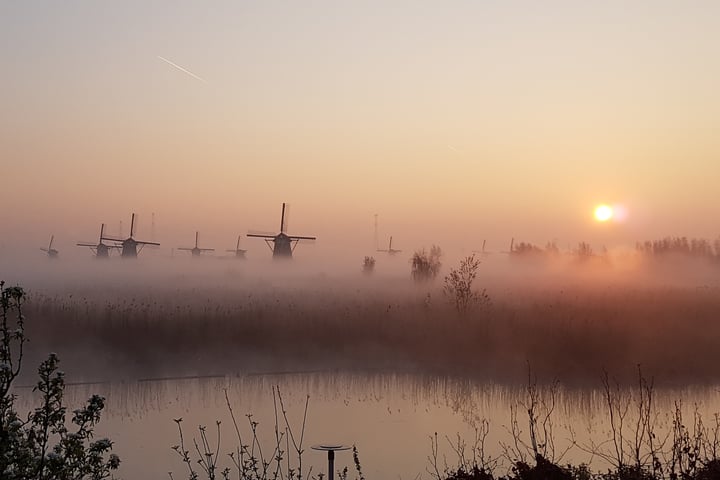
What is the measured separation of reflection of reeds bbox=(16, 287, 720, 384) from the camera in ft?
66.5

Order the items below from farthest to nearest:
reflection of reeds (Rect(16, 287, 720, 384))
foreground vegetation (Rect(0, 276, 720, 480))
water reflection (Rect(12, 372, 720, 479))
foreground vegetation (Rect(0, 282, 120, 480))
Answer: reflection of reeds (Rect(16, 287, 720, 384)) < water reflection (Rect(12, 372, 720, 479)) < foreground vegetation (Rect(0, 276, 720, 480)) < foreground vegetation (Rect(0, 282, 120, 480))

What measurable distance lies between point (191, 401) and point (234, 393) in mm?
1222

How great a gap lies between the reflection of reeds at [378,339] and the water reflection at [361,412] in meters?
1.36

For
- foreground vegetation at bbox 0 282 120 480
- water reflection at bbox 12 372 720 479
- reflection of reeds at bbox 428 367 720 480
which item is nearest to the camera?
foreground vegetation at bbox 0 282 120 480

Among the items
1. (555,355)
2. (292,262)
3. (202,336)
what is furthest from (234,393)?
(292,262)

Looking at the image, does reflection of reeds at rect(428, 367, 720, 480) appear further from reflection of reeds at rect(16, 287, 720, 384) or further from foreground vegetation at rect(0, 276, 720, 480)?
reflection of reeds at rect(16, 287, 720, 384)

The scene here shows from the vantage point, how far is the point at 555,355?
816 inches

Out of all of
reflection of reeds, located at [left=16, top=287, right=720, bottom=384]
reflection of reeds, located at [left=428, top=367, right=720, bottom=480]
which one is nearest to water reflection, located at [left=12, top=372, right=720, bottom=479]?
reflection of reeds, located at [left=428, top=367, right=720, bottom=480]

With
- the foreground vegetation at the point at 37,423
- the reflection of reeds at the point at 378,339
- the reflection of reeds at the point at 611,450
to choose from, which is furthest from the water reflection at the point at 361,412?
the foreground vegetation at the point at 37,423

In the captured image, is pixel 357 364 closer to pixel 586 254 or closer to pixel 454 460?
pixel 454 460

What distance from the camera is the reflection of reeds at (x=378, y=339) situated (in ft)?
66.5

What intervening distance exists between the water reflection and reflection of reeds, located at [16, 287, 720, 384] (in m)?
1.36

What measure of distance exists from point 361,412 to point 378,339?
781cm

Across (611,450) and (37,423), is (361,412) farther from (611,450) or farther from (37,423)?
(37,423)
